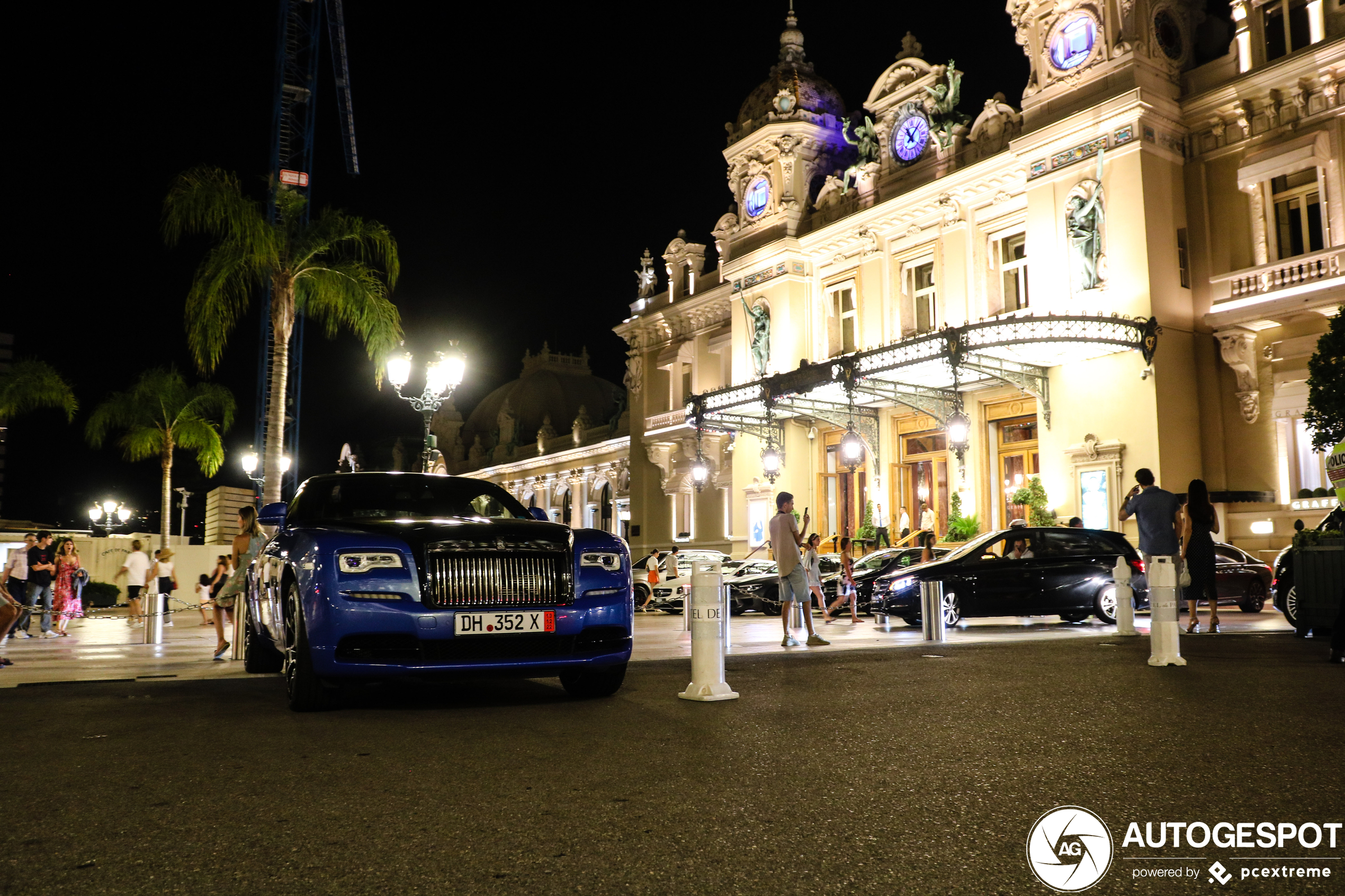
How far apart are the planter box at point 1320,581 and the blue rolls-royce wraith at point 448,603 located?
8110mm

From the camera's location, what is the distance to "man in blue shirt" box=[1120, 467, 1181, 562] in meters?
12.2

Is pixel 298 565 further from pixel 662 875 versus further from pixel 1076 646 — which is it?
pixel 1076 646

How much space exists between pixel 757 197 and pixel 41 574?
23503 mm

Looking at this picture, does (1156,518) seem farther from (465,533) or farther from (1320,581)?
(465,533)

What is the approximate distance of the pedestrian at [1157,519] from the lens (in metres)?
12.2

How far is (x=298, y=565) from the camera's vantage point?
22.9ft

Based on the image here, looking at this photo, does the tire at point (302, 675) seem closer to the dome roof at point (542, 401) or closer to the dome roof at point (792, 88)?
the dome roof at point (792, 88)

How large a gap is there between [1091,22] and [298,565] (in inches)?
917

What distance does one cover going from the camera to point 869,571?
1988 centimetres

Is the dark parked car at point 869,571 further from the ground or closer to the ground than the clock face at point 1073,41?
closer to the ground

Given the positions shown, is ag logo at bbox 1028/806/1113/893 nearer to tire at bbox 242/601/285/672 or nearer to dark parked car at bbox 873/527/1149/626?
tire at bbox 242/601/285/672

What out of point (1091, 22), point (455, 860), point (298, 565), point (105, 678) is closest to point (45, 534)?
point (105, 678)

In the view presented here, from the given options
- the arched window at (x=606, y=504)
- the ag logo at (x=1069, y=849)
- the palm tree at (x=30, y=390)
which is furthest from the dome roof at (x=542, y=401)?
the ag logo at (x=1069, y=849)

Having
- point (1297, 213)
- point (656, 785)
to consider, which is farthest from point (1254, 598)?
point (656, 785)
